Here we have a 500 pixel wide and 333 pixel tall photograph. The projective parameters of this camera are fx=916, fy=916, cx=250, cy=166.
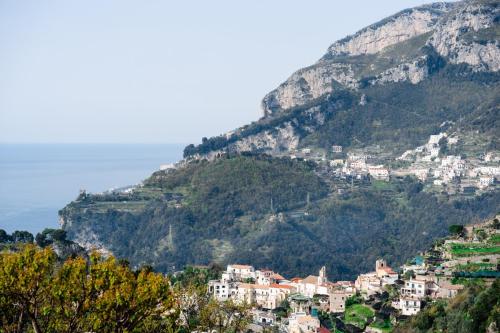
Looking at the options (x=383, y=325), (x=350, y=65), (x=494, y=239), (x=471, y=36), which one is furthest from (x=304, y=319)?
(x=350, y=65)

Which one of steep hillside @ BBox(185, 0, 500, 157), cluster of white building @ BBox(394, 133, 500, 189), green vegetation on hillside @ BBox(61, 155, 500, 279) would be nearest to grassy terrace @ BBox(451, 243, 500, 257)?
green vegetation on hillside @ BBox(61, 155, 500, 279)

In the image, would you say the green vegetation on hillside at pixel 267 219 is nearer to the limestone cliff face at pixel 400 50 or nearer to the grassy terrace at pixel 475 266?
the limestone cliff face at pixel 400 50

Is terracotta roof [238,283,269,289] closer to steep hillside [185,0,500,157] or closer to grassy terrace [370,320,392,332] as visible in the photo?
grassy terrace [370,320,392,332]

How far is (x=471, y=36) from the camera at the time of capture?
149m

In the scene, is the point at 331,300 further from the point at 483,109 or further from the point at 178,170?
the point at 483,109

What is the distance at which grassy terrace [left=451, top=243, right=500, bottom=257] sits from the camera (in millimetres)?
52562

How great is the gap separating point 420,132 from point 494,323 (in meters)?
108

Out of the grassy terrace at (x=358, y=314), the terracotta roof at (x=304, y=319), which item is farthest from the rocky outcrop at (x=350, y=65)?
the terracotta roof at (x=304, y=319)

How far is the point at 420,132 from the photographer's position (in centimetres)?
13788

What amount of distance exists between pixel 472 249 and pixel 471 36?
102 metres

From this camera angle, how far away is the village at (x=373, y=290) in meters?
46.4

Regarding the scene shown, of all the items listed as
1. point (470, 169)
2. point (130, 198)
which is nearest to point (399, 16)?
point (470, 169)

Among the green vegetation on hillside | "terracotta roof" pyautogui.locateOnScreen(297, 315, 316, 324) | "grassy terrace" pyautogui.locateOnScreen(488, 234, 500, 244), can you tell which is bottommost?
the green vegetation on hillside

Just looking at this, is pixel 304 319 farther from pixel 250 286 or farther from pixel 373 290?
pixel 250 286
